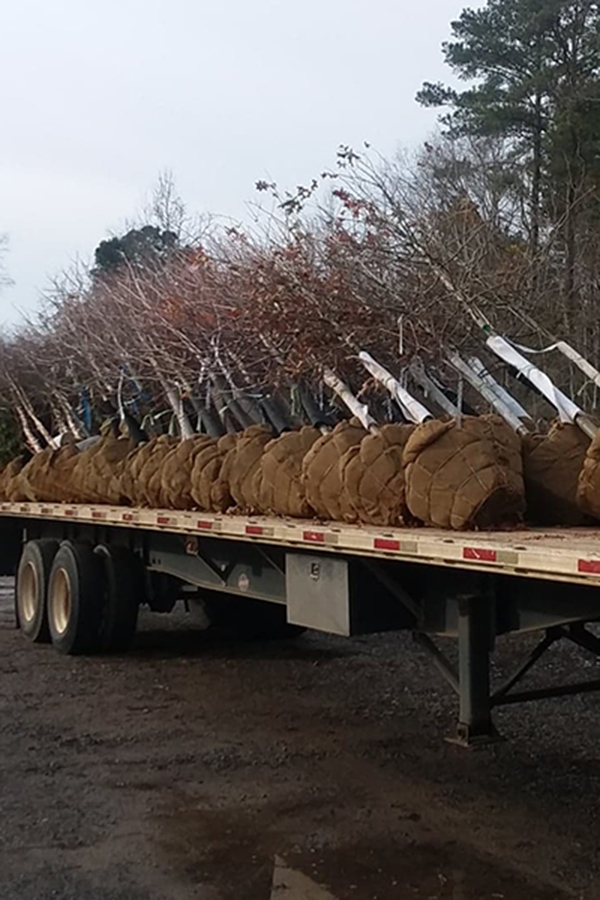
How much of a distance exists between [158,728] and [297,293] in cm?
510

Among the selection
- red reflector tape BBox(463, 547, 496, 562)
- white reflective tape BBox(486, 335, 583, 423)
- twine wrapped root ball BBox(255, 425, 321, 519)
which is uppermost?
white reflective tape BBox(486, 335, 583, 423)

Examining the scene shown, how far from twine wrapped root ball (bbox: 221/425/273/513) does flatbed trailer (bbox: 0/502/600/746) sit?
0.20 metres

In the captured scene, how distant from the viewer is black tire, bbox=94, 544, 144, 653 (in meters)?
11.0

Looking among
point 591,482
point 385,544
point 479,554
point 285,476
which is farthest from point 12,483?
point 479,554

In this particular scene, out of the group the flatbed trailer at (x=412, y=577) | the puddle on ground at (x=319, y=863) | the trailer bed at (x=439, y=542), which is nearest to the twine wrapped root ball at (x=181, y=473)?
the flatbed trailer at (x=412, y=577)

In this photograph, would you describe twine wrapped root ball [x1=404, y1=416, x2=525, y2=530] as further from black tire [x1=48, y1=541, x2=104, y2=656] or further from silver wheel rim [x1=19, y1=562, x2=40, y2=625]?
silver wheel rim [x1=19, y1=562, x2=40, y2=625]

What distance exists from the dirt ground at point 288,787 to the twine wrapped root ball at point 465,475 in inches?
63.2

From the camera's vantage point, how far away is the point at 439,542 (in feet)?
17.4

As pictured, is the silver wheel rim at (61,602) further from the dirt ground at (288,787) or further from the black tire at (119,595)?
the dirt ground at (288,787)

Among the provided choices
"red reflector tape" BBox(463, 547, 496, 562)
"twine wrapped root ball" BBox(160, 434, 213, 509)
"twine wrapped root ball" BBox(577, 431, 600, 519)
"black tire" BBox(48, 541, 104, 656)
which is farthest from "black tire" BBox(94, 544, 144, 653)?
"red reflector tape" BBox(463, 547, 496, 562)

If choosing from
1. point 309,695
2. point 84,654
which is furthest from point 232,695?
point 84,654

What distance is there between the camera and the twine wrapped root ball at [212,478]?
854cm

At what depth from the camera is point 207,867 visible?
541 cm

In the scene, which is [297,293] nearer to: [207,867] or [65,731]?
[65,731]
